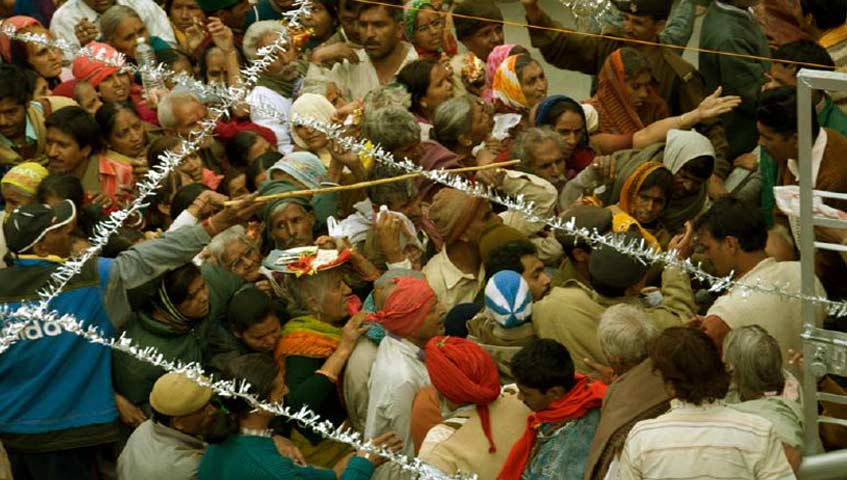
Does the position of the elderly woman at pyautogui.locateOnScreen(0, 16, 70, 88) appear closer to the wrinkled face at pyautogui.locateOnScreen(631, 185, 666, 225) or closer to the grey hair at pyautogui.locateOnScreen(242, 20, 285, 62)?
the grey hair at pyautogui.locateOnScreen(242, 20, 285, 62)

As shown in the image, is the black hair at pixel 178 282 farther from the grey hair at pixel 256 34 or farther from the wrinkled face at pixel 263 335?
the grey hair at pixel 256 34

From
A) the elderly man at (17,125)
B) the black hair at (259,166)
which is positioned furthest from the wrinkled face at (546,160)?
the elderly man at (17,125)

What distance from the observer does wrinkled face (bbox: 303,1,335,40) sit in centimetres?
943

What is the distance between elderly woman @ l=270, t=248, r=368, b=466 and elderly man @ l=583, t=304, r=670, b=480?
124cm

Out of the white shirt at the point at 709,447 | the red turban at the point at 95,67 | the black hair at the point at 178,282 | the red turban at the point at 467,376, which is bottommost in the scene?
the red turban at the point at 95,67

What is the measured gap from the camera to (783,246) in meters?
6.95

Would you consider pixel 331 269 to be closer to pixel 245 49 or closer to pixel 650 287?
pixel 650 287

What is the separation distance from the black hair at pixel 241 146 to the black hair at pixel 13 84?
1.05 meters

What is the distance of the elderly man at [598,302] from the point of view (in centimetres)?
627

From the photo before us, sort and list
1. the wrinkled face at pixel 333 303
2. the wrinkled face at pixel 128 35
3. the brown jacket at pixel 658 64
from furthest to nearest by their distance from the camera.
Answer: the wrinkled face at pixel 128 35
the brown jacket at pixel 658 64
the wrinkled face at pixel 333 303

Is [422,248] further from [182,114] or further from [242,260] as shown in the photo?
[182,114]

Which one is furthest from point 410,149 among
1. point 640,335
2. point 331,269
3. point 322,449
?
point 640,335

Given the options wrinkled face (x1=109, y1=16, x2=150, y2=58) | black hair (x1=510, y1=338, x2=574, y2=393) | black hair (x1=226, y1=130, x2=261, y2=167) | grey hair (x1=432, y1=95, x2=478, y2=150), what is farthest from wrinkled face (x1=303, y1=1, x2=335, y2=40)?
black hair (x1=510, y1=338, x2=574, y2=393)

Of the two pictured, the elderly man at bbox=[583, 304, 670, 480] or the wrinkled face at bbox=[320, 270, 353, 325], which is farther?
the wrinkled face at bbox=[320, 270, 353, 325]
